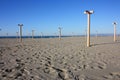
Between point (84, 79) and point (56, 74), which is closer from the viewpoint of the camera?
point (84, 79)

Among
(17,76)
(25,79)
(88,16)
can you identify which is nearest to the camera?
(25,79)

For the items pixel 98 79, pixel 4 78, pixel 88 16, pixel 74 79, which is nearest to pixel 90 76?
pixel 98 79

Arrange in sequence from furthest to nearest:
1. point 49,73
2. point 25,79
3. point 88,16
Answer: point 88,16, point 49,73, point 25,79

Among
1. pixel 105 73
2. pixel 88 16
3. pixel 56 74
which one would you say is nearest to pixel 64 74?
pixel 56 74

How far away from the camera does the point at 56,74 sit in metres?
4.59

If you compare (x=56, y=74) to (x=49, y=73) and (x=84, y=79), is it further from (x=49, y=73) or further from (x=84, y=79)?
(x=84, y=79)

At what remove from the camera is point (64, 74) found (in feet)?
15.1

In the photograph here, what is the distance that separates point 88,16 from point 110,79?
10041 mm

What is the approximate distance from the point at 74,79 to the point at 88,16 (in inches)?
402

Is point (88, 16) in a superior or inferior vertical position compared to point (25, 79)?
superior

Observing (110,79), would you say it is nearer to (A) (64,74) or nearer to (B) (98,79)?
(B) (98,79)

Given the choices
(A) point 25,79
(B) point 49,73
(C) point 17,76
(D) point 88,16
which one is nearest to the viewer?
(A) point 25,79

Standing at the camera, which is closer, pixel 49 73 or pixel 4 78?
pixel 4 78

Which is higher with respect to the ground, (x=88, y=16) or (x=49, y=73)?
(x=88, y=16)
